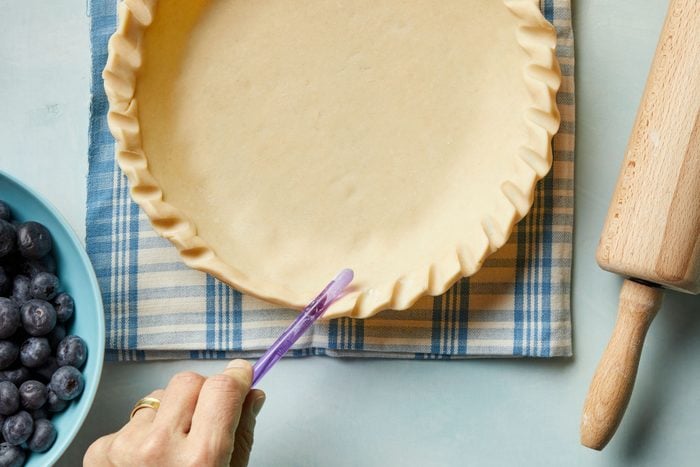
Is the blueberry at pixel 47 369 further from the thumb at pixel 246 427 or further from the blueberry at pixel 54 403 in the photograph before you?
the thumb at pixel 246 427

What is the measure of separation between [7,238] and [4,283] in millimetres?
58

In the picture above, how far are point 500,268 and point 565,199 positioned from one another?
0.12m

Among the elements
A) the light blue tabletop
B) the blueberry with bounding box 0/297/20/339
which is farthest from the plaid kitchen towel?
the blueberry with bounding box 0/297/20/339

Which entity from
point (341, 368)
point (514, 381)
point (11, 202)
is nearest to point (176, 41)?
point (11, 202)

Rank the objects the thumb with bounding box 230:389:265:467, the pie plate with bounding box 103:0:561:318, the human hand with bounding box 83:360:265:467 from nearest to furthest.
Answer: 1. the human hand with bounding box 83:360:265:467
2. the thumb with bounding box 230:389:265:467
3. the pie plate with bounding box 103:0:561:318

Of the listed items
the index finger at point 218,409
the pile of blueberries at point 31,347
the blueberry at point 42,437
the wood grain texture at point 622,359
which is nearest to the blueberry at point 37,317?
the pile of blueberries at point 31,347

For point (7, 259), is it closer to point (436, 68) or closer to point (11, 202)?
point (11, 202)

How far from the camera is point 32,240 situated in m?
0.97

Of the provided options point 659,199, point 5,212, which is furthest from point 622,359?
point 5,212

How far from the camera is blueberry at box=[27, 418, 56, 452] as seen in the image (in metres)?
0.96

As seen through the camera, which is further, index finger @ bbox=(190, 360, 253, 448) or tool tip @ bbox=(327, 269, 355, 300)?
tool tip @ bbox=(327, 269, 355, 300)

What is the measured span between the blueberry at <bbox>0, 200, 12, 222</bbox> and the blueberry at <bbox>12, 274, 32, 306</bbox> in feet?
0.25

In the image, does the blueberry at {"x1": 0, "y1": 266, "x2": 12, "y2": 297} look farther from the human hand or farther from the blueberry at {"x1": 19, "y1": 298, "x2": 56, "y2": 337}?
the human hand

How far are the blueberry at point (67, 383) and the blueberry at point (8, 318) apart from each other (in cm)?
7
